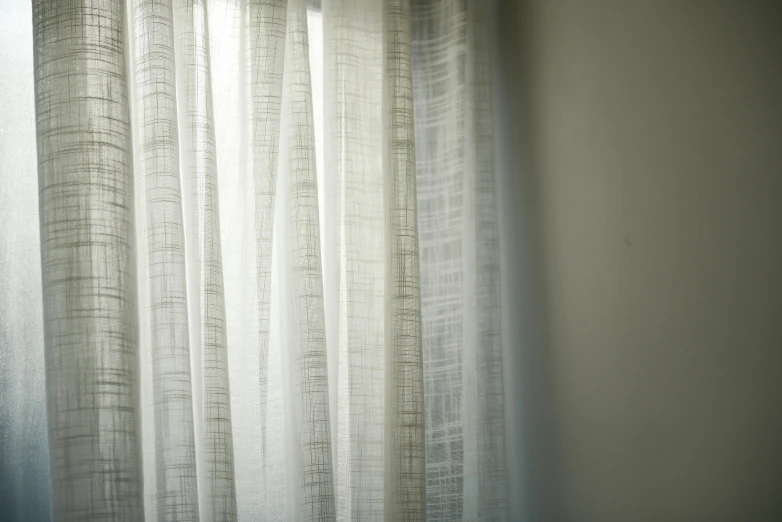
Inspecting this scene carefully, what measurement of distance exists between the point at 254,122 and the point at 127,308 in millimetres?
447

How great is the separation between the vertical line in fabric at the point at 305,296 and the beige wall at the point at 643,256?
0.51 metres

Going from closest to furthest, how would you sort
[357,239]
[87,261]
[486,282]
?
[87,261] → [357,239] → [486,282]

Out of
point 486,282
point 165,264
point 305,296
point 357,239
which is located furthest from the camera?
point 486,282

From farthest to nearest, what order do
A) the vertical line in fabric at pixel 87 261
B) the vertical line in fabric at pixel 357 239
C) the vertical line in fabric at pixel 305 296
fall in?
the vertical line in fabric at pixel 357 239 → the vertical line in fabric at pixel 305 296 → the vertical line in fabric at pixel 87 261

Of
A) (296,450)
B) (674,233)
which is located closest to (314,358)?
(296,450)

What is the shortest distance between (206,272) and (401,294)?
0.39 metres

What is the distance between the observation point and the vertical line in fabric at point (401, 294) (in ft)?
5.01

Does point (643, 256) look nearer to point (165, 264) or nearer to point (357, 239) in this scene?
point (357, 239)

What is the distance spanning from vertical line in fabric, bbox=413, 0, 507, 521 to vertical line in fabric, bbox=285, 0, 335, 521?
1.06ft

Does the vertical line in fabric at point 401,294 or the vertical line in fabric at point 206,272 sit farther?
the vertical line in fabric at point 401,294

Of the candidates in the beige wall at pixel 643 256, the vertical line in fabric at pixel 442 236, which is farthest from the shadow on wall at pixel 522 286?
the vertical line in fabric at pixel 442 236

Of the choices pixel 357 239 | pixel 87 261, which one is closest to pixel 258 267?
pixel 357 239

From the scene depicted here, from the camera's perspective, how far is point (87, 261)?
1239 mm

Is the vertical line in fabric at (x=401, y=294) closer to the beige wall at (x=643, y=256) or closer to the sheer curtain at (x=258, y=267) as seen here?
the sheer curtain at (x=258, y=267)
